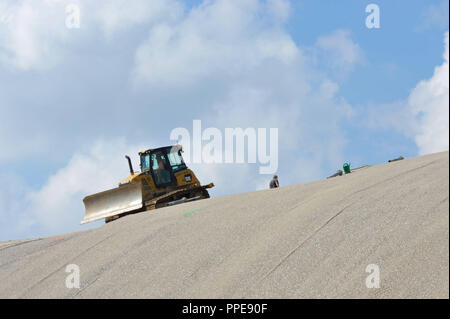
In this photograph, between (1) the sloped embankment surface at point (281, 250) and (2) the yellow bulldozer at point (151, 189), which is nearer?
(1) the sloped embankment surface at point (281, 250)

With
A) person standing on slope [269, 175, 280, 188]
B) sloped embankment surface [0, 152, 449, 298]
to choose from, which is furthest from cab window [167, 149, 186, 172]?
sloped embankment surface [0, 152, 449, 298]

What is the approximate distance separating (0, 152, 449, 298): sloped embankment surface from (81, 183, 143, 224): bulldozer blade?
18.9 ft

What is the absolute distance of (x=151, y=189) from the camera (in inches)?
893

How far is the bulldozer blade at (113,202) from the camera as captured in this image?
20734 mm

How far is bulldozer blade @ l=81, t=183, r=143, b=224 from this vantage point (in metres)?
20.7

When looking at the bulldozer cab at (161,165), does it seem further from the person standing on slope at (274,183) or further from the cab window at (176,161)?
the person standing on slope at (274,183)

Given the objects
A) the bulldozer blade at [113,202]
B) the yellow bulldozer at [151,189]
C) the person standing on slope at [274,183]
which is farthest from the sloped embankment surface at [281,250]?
the person standing on slope at [274,183]

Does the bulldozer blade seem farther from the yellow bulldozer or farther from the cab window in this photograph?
the cab window

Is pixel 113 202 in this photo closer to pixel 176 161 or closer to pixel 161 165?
pixel 161 165
